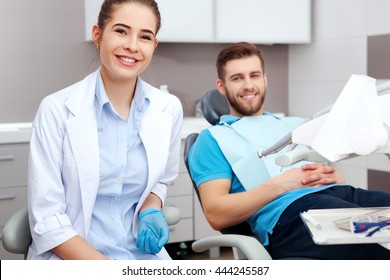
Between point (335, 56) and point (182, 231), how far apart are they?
5.24ft

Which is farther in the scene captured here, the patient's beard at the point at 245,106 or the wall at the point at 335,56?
the wall at the point at 335,56

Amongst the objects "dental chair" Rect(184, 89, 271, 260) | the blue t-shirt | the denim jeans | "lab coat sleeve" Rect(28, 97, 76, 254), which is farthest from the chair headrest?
"lab coat sleeve" Rect(28, 97, 76, 254)

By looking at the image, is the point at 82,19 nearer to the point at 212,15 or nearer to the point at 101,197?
the point at 212,15

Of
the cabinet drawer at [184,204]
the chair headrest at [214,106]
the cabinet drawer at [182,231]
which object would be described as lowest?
the cabinet drawer at [182,231]

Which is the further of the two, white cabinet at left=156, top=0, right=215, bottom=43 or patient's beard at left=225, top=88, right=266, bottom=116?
white cabinet at left=156, top=0, right=215, bottom=43

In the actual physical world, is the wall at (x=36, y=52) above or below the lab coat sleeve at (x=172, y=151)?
above

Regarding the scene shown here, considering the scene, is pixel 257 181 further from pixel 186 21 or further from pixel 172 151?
pixel 186 21

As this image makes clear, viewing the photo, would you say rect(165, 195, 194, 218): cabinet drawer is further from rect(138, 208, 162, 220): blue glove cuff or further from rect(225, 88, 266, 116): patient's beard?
rect(138, 208, 162, 220): blue glove cuff

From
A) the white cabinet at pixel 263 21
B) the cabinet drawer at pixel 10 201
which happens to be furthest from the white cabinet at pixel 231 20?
the cabinet drawer at pixel 10 201

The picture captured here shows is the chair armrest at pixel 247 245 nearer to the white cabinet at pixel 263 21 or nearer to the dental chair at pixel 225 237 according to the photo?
the dental chair at pixel 225 237

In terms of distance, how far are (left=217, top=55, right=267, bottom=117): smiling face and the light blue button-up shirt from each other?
650mm

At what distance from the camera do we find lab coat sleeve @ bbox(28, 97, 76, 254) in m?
1.61

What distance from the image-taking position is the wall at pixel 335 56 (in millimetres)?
3851
